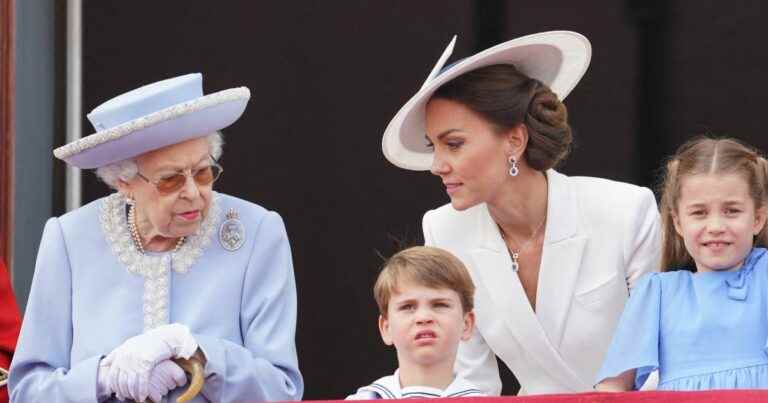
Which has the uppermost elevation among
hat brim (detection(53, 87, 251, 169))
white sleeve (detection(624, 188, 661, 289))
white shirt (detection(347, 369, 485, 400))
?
hat brim (detection(53, 87, 251, 169))

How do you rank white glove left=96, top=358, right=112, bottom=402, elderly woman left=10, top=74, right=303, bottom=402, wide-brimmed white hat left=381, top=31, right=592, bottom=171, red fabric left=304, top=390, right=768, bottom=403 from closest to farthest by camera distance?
1. red fabric left=304, top=390, right=768, bottom=403
2. white glove left=96, top=358, right=112, bottom=402
3. elderly woman left=10, top=74, right=303, bottom=402
4. wide-brimmed white hat left=381, top=31, right=592, bottom=171

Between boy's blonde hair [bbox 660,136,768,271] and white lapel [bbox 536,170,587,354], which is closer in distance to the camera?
boy's blonde hair [bbox 660,136,768,271]

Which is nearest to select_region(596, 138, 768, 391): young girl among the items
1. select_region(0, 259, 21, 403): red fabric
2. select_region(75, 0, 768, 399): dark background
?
select_region(0, 259, 21, 403): red fabric

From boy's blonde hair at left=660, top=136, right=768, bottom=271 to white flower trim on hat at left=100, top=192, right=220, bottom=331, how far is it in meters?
1.00

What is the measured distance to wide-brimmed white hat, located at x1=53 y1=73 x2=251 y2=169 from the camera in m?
4.02

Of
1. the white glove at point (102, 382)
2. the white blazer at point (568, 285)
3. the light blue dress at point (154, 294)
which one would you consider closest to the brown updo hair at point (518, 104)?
the white blazer at point (568, 285)

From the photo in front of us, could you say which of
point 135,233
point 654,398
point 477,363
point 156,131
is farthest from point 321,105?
point 654,398

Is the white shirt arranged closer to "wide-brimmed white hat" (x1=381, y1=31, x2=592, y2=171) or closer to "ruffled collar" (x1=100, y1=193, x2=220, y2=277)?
"ruffled collar" (x1=100, y1=193, x2=220, y2=277)

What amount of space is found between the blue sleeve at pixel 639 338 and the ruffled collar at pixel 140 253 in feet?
2.99

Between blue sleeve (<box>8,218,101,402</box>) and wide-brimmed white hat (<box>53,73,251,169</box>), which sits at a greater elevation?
wide-brimmed white hat (<box>53,73,251,169</box>)

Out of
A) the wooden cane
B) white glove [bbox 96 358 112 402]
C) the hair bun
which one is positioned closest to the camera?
the wooden cane

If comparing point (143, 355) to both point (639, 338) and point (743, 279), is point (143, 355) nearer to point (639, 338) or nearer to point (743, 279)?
point (639, 338)

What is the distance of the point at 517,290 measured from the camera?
15.1ft

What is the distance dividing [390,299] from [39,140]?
2.02 meters
